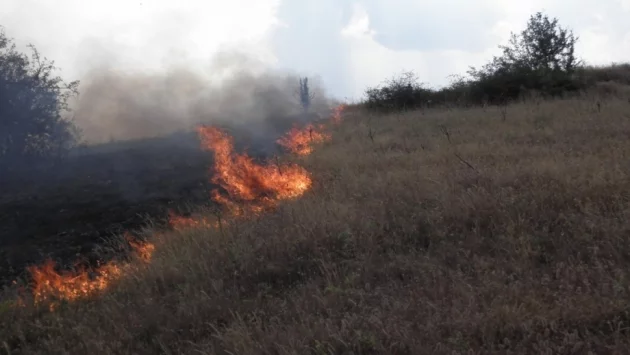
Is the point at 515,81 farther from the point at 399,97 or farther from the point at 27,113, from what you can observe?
the point at 27,113

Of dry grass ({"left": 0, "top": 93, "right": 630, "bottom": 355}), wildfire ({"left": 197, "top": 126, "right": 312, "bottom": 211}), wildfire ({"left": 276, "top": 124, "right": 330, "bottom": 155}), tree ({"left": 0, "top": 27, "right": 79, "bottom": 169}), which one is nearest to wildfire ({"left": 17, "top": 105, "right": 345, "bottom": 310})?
wildfire ({"left": 197, "top": 126, "right": 312, "bottom": 211})

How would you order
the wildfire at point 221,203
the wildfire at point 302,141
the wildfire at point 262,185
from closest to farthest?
the wildfire at point 221,203 → the wildfire at point 262,185 → the wildfire at point 302,141

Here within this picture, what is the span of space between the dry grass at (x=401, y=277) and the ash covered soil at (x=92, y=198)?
10.1 feet

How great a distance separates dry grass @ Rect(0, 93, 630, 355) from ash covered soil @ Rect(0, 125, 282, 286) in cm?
308

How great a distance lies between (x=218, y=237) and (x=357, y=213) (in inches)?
77.8

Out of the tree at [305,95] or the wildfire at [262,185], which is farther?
the tree at [305,95]

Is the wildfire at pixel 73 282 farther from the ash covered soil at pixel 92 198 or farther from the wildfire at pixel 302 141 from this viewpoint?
the wildfire at pixel 302 141

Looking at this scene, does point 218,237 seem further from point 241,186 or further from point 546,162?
point 546,162

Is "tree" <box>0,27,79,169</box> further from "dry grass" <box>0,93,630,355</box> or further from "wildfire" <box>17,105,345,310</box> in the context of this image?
"dry grass" <box>0,93,630,355</box>

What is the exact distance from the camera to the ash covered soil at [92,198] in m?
9.84

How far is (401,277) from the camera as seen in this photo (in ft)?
17.4

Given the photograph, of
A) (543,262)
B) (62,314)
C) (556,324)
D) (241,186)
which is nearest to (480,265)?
(543,262)

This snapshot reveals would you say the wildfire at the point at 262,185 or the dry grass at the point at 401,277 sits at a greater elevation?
the wildfire at the point at 262,185

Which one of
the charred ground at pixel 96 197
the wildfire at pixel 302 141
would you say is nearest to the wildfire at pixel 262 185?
the charred ground at pixel 96 197
